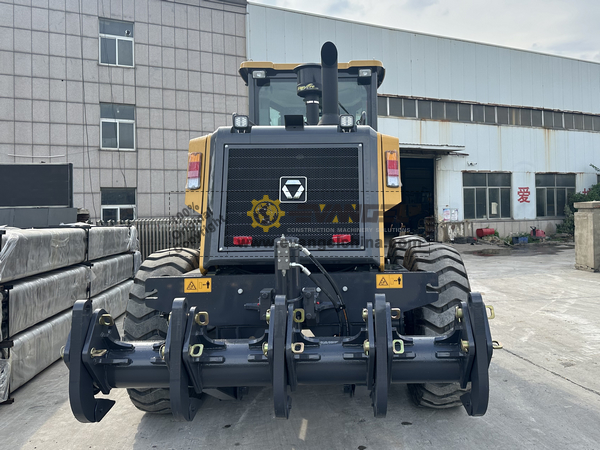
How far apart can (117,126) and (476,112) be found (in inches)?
698

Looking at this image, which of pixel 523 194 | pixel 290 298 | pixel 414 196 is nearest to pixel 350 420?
pixel 290 298

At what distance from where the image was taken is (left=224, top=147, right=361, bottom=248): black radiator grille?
3496mm

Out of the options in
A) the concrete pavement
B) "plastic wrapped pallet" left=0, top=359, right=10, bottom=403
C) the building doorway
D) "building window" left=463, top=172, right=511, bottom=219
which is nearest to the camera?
the concrete pavement

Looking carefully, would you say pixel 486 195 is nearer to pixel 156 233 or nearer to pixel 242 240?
pixel 156 233

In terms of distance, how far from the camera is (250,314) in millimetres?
3244

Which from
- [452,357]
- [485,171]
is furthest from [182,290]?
[485,171]

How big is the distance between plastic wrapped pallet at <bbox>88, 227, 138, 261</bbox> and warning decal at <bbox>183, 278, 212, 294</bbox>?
157 inches

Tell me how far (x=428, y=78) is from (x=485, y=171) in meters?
6.01

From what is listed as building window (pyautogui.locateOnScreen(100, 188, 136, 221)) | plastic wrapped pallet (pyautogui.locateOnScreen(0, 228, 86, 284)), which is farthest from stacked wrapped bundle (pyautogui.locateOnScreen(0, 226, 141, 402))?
building window (pyautogui.locateOnScreen(100, 188, 136, 221))

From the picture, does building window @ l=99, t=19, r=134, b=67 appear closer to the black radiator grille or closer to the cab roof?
the cab roof

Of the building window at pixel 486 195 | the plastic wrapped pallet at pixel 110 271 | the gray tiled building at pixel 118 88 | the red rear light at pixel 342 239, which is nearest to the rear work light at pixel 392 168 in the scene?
the red rear light at pixel 342 239

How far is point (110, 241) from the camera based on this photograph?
24.2ft

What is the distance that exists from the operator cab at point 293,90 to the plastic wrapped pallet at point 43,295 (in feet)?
10.5

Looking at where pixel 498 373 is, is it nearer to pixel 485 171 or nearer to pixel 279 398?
pixel 279 398
